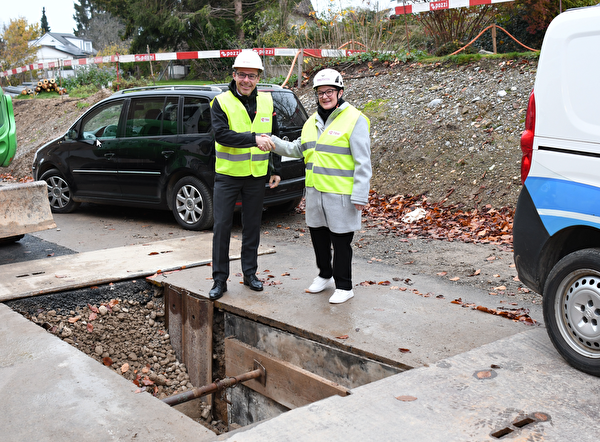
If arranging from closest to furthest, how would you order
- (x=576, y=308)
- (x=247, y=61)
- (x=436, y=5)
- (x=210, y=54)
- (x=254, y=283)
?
(x=576, y=308) < (x=247, y=61) < (x=254, y=283) < (x=436, y=5) < (x=210, y=54)

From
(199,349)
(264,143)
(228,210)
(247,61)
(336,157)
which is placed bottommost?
(199,349)

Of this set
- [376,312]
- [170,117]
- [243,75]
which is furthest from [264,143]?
[170,117]

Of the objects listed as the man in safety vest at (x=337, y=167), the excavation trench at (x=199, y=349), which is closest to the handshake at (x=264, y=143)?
the man in safety vest at (x=337, y=167)

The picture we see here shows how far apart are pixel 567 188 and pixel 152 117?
6.94 m

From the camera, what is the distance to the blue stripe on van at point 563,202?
3.44m

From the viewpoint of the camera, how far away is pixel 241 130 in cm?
518

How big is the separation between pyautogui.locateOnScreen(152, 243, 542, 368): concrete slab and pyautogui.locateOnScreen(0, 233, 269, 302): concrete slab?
0.44 m

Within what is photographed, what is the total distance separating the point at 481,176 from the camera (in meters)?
9.50

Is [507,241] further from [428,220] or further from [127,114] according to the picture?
[127,114]

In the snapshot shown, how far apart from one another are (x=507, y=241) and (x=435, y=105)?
493 cm

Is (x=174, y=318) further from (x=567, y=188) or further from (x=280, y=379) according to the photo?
(x=567, y=188)

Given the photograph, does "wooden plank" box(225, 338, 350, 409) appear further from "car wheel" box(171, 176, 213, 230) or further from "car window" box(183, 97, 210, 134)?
"car window" box(183, 97, 210, 134)

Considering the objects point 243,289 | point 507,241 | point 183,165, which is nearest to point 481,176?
point 507,241

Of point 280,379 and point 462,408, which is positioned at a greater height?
point 462,408
